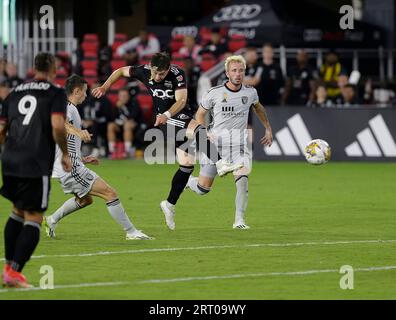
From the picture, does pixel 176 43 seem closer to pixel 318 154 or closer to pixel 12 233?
pixel 318 154

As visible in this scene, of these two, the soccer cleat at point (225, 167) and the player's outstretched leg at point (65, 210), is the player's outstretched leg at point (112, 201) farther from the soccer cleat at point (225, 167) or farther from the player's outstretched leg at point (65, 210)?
the soccer cleat at point (225, 167)

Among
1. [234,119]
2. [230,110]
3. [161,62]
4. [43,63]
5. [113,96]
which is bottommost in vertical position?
[113,96]

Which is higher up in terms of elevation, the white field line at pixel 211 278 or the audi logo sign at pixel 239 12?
the audi logo sign at pixel 239 12

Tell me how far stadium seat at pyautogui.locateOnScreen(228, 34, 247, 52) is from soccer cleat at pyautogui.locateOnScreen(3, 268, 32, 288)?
20508mm

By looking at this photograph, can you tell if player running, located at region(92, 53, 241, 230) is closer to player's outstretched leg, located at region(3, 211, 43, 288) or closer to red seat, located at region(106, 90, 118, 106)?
player's outstretched leg, located at region(3, 211, 43, 288)

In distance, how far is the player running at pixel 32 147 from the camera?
10444mm

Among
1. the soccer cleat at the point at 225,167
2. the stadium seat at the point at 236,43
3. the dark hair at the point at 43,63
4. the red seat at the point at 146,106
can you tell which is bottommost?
the red seat at the point at 146,106

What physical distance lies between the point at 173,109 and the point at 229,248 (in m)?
2.74

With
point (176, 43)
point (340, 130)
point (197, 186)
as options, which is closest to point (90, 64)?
point (176, 43)

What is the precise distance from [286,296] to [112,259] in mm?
2689

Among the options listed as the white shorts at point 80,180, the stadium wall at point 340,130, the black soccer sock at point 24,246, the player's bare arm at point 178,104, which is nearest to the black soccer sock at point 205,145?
the player's bare arm at point 178,104

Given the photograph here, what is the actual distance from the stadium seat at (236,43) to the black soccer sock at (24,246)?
803 inches

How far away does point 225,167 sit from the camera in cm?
1506

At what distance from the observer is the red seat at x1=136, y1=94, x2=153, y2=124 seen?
29484mm
